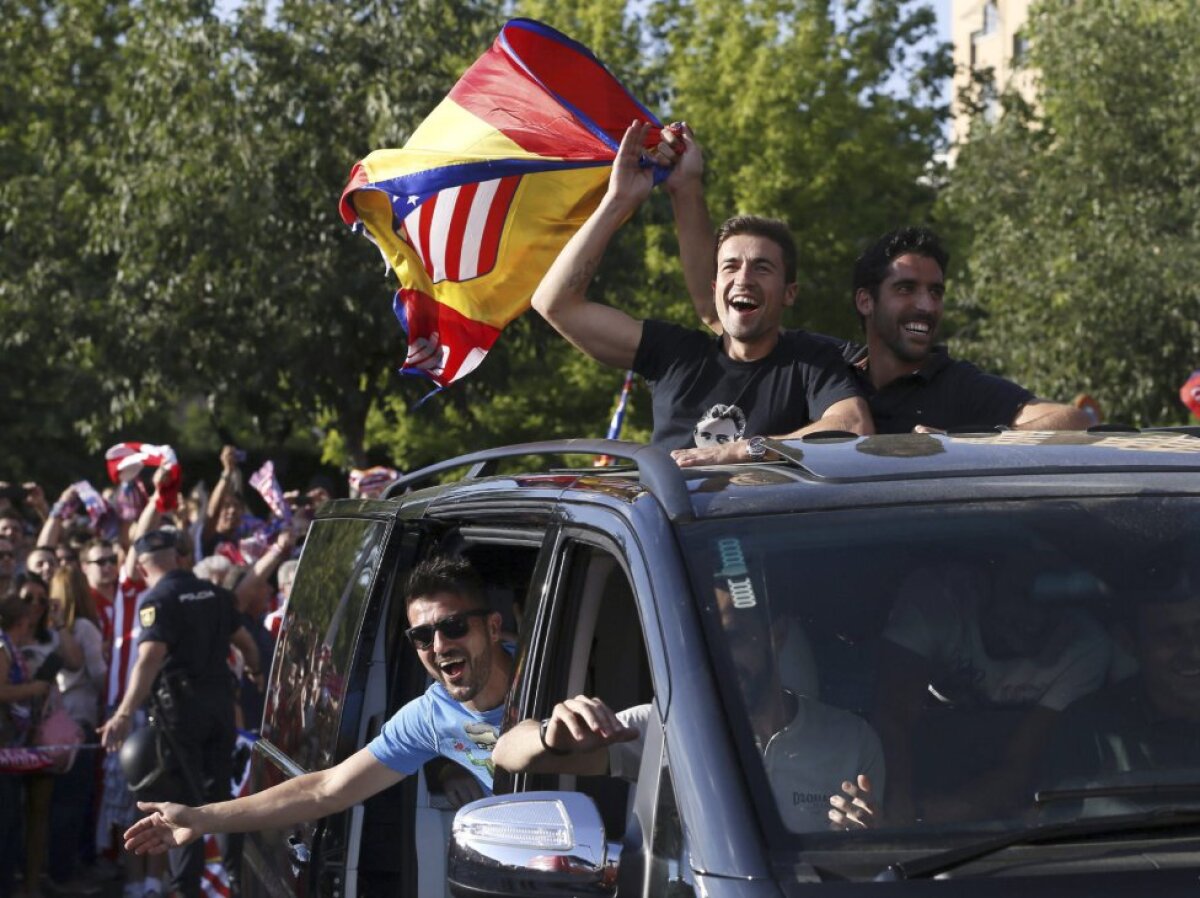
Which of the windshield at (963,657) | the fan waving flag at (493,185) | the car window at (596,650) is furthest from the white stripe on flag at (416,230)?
the windshield at (963,657)

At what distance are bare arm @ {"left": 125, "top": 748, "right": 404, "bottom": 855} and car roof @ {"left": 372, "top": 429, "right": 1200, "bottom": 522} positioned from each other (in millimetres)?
946

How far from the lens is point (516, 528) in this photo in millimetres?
4242

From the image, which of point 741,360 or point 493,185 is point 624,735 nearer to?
point 741,360

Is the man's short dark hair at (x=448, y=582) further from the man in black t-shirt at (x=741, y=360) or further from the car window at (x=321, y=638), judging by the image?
the man in black t-shirt at (x=741, y=360)

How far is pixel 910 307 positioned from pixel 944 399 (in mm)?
262

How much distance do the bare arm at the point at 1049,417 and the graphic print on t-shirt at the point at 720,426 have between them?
2.27 feet

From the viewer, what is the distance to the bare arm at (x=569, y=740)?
3172mm

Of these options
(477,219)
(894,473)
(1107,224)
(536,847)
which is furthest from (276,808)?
(1107,224)

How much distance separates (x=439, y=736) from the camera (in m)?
4.33

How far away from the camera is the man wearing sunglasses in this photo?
4.30 meters

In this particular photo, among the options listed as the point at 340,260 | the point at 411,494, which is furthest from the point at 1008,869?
the point at 340,260

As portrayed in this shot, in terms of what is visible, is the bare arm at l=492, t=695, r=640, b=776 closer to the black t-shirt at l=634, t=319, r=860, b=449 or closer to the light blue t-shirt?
the light blue t-shirt

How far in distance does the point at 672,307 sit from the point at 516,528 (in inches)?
1137

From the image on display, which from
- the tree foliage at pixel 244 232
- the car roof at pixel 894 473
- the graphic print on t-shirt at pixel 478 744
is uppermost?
the tree foliage at pixel 244 232
